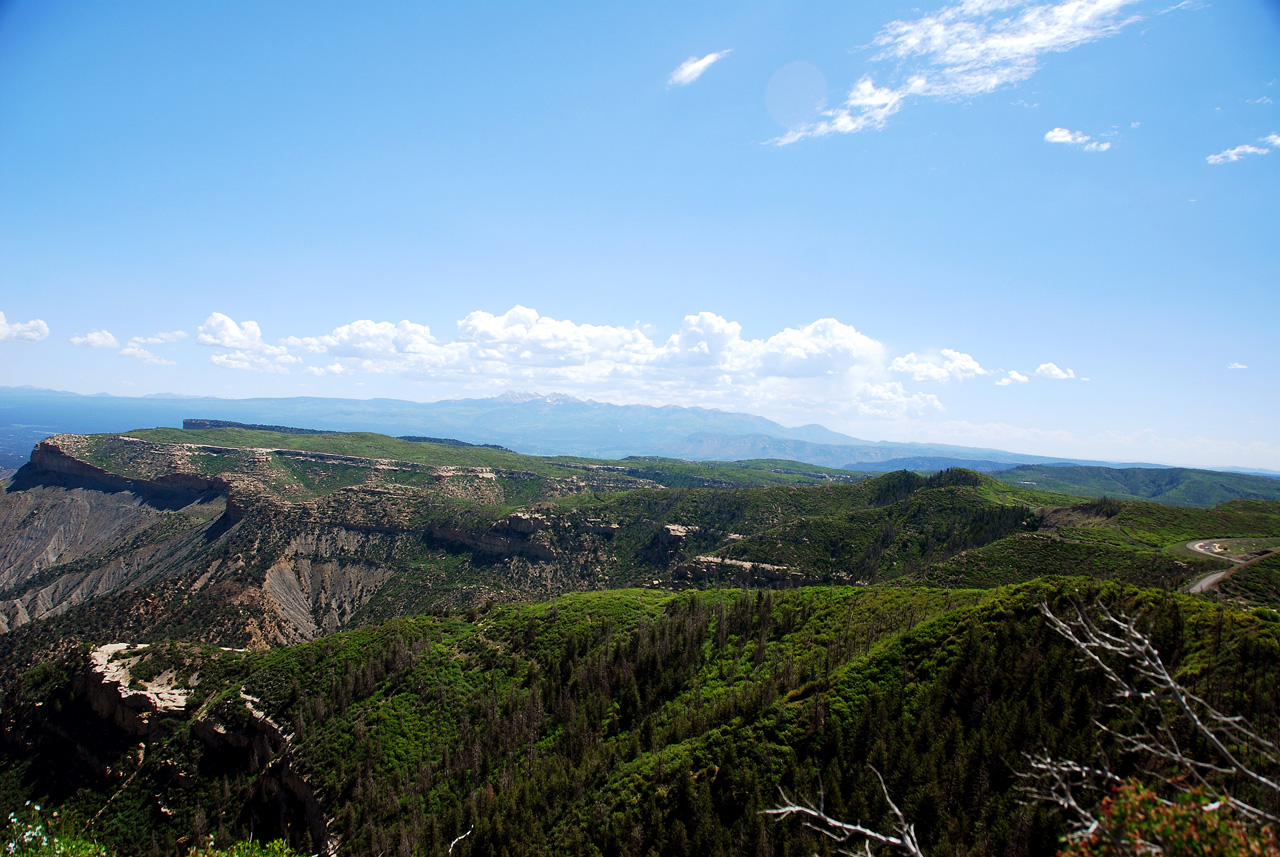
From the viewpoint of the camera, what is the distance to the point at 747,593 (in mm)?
79812

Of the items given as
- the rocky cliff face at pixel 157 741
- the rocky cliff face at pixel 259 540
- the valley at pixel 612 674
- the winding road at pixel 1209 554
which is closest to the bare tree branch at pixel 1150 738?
the valley at pixel 612 674

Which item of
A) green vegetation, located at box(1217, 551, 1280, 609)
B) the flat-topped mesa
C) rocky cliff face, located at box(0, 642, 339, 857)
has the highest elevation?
green vegetation, located at box(1217, 551, 1280, 609)

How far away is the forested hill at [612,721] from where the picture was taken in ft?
112

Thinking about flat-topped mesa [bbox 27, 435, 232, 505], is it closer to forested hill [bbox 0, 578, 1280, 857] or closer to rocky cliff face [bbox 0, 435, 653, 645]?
rocky cliff face [bbox 0, 435, 653, 645]

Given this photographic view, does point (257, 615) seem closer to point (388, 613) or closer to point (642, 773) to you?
point (388, 613)

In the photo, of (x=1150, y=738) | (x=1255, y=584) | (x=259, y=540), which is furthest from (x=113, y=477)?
(x=1255, y=584)

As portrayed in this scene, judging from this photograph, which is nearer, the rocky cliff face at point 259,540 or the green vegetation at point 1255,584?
the green vegetation at point 1255,584

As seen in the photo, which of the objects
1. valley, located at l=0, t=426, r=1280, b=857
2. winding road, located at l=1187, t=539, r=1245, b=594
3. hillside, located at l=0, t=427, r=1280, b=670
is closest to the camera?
valley, located at l=0, t=426, r=1280, b=857

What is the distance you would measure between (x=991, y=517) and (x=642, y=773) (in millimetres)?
96869

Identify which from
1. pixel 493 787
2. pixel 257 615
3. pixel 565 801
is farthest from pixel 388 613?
pixel 565 801

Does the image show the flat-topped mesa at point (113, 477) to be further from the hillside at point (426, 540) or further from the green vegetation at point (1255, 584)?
the green vegetation at point (1255, 584)

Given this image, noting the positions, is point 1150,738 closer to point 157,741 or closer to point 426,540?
point 157,741

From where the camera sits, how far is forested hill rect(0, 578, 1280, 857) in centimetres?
3422

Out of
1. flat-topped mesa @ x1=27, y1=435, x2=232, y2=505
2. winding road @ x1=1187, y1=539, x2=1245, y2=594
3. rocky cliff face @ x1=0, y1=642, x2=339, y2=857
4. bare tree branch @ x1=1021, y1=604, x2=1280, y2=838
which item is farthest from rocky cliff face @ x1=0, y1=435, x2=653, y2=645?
bare tree branch @ x1=1021, y1=604, x2=1280, y2=838
